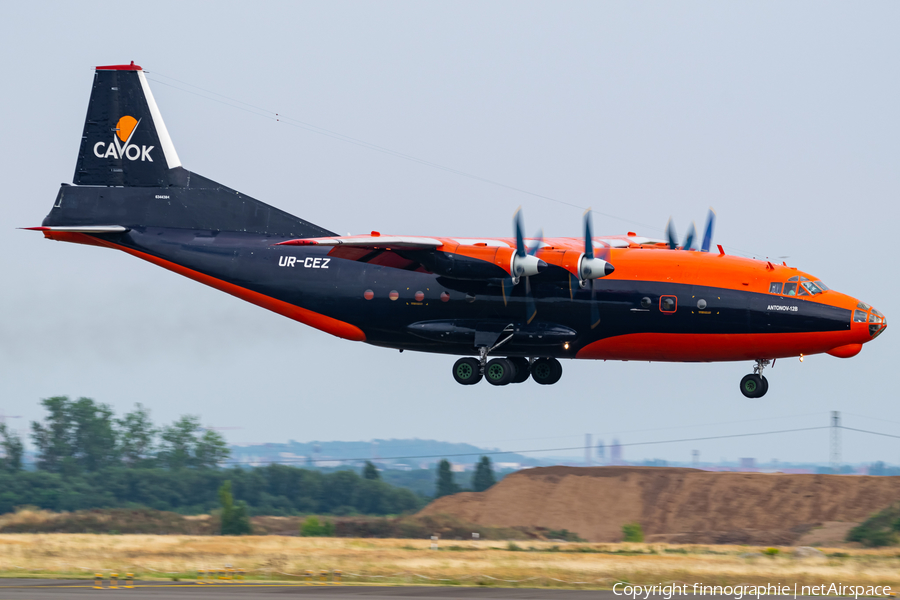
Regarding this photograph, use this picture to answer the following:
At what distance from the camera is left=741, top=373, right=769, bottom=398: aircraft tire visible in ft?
101

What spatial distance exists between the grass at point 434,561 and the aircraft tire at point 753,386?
18.2 feet

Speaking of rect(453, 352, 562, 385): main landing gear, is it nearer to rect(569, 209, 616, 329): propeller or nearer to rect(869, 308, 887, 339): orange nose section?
rect(569, 209, 616, 329): propeller

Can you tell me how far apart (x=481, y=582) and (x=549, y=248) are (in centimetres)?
1007

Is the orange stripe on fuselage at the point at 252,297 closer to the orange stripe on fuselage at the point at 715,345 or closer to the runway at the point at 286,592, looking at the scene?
the orange stripe on fuselage at the point at 715,345

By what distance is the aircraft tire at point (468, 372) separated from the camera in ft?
107

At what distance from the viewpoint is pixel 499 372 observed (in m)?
32.3

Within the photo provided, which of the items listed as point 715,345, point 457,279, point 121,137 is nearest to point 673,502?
point 715,345

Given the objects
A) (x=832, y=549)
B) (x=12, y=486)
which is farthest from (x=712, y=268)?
(x=12, y=486)

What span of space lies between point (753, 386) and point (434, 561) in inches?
535

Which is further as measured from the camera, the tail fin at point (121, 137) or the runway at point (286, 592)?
the tail fin at point (121, 137)

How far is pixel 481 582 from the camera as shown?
30.0m

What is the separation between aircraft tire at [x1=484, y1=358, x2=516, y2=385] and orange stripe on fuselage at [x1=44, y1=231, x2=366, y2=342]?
4353 mm

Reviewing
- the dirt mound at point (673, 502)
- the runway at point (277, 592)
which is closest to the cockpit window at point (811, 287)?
the runway at point (277, 592)

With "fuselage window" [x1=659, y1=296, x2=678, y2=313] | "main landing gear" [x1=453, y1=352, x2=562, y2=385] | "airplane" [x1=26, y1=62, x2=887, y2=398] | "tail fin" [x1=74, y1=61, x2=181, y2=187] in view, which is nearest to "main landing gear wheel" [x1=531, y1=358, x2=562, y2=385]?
"airplane" [x1=26, y1=62, x2=887, y2=398]
